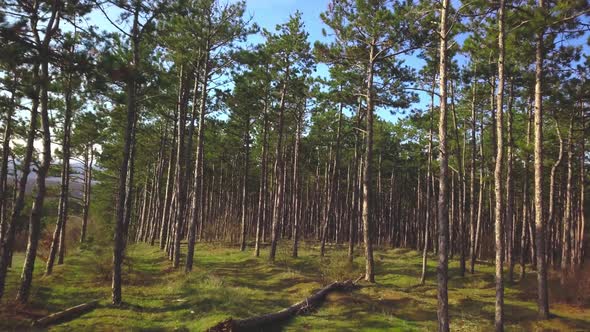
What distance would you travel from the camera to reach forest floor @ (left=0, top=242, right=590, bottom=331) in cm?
1250

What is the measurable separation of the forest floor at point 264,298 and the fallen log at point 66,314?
28 cm

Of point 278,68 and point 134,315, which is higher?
point 278,68

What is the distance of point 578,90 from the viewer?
58.3 feet

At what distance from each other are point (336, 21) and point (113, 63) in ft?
37.4

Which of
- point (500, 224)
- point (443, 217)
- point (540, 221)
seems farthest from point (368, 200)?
point (443, 217)

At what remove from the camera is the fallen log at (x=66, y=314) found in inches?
469

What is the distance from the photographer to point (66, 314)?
1257cm

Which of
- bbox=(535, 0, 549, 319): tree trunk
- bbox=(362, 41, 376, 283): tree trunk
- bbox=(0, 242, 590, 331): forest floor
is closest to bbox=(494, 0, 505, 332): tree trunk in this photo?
bbox=(0, 242, 590, 331): forest floor

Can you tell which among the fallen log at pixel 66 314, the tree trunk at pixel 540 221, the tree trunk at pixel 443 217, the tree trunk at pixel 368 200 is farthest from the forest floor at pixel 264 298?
the tree trunk at pixel 443 217

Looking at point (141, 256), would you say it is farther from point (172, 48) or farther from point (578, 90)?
point (578, 90)

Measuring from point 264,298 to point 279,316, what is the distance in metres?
2.92

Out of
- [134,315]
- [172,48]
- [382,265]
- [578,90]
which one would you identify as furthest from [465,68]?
[134,315]

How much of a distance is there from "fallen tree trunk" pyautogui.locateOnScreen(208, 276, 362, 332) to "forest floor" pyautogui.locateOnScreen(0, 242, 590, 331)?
0.30m

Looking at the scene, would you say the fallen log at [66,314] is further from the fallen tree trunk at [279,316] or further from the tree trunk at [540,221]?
the tree trunk at [540,221]
